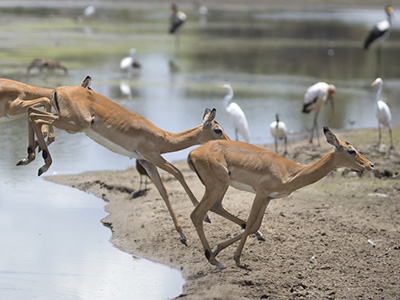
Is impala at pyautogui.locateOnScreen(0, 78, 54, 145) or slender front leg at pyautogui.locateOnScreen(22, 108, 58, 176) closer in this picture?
slender front leg at pyautogui.locateOnScreen(22, 108, 58, 176)

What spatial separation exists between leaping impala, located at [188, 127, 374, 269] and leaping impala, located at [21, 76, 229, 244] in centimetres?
63

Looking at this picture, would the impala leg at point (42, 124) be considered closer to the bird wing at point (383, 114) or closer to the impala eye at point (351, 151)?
the impala eye at point (351, 151)

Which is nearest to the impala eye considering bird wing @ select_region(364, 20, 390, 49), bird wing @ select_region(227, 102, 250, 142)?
bird wing @ select_region(227, 102, 250, 142)

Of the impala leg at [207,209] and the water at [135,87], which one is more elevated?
the impala leg at [207,209]

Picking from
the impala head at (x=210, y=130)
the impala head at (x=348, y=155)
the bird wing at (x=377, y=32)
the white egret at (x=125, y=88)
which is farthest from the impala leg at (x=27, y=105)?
the bird wing at (x=377, y=32)

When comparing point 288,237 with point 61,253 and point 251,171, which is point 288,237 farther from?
point 61,253

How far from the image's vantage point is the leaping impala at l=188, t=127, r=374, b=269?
735cm

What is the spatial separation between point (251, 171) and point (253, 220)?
0.50 m

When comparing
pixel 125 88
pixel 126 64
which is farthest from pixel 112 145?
pixel 126 64

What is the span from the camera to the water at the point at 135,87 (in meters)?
7.70

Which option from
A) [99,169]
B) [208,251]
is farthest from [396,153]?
[208,251]

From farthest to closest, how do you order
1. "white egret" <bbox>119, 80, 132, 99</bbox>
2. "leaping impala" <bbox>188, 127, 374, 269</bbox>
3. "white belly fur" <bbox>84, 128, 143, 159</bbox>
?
"white egret" <bbox>119, 80, 132, 99</bbox> < "white belly fur" <bbox>84, 128, 143, 159</bbox> < "leaping impala" <bbox>188, 127, 374, 269</bbox>

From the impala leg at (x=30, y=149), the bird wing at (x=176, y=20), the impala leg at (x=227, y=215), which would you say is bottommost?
the bird wing at (x=176, y=20)

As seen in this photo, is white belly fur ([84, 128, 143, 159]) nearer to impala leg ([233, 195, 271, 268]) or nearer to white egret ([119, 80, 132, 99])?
impala leg ([233, 195, 271, 268])
